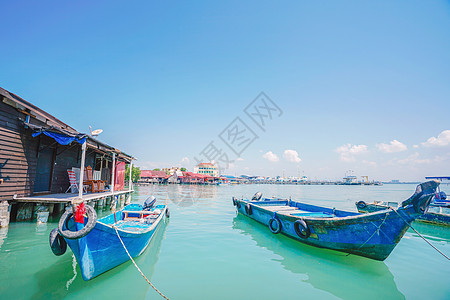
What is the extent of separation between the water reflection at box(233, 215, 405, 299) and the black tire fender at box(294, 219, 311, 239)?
0.62 m

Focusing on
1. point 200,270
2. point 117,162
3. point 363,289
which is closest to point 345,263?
point 363,289

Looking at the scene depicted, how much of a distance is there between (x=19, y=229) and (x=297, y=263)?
11.0 metres

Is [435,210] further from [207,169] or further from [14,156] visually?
[207,169]

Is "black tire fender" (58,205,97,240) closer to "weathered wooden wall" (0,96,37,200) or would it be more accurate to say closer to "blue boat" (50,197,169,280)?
"blue boat" (50,197,169,280)

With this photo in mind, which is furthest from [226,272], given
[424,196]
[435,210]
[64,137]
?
[435,210]

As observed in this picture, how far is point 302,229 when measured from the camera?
796 centimetres

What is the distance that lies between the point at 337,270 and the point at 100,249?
657cm

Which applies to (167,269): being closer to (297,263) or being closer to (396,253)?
(297,263)

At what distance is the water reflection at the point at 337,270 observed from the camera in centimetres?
534

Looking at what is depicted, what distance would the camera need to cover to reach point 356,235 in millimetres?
6746

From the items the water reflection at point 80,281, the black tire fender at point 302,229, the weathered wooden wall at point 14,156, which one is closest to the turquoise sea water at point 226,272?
the water reflection at point 80,281

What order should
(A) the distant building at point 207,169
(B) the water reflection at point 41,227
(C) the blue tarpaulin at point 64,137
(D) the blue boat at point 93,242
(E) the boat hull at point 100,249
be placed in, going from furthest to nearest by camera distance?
(A) the distant building at point 207,169 → (C) the blue tarpaulin at point 64,137 → (B) the water reflection at point 41,227 → (E) the boat hull at point 100,249 → (D) the blue boat at point 93,242

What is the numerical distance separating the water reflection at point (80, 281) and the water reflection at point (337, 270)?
432 cm

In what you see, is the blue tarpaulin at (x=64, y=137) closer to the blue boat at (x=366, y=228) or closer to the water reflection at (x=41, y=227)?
the water reflection at (x=41, y=227)
